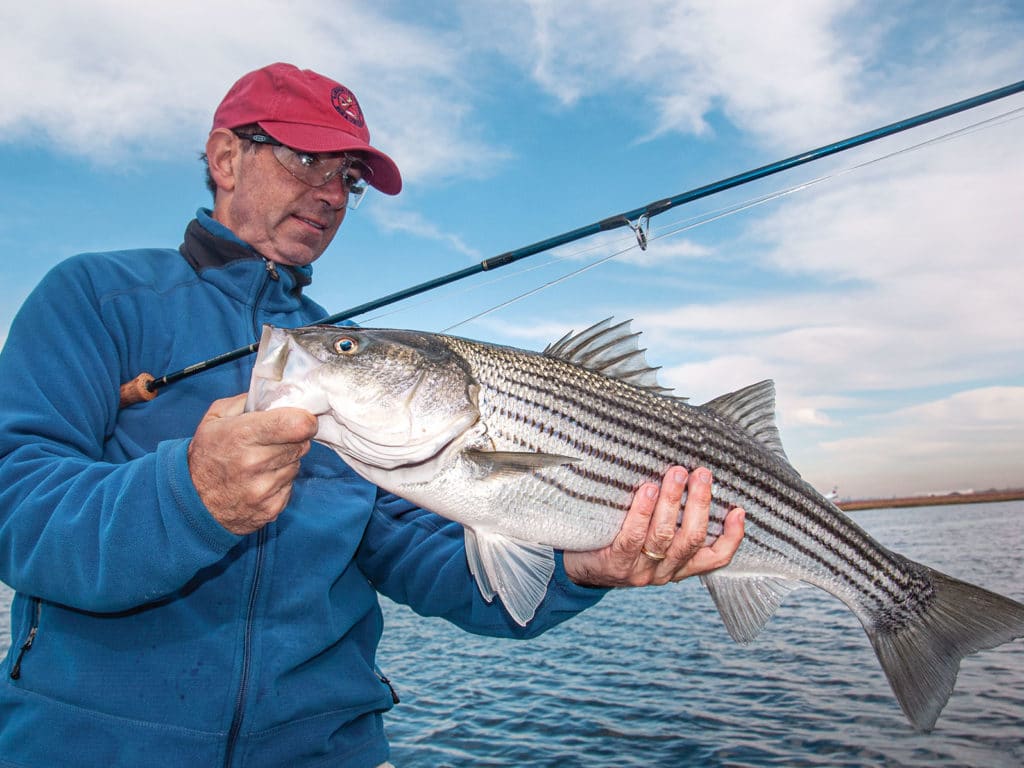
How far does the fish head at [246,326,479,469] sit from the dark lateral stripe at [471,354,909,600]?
0.28 metres

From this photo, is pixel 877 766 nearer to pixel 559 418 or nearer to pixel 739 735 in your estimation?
A: pixel 739 735

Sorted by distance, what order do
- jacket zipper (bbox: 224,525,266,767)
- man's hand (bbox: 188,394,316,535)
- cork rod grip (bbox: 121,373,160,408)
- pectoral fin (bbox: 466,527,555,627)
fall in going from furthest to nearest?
pectoral fin (bbox: 466,527,555,627) < cork rod grip (bbox: 121,373,160,408) < jacket zipper (bbox: 224,525,266,767) < man's hand (bbox: 188,394,316,535)

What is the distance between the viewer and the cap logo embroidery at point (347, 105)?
156 inches

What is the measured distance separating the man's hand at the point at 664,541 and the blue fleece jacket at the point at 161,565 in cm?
27

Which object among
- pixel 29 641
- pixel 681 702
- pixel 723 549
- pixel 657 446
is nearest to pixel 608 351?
pixel 657 446

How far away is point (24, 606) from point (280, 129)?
252cm

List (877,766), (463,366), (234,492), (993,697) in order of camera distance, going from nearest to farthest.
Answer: (234,492) → (463,366) → (877,766) → (993,697)

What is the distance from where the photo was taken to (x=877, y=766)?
847 cm

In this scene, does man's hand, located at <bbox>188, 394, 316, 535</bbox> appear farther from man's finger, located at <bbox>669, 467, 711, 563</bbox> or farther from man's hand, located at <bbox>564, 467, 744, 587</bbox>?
man's finger, located at <bbox>669, 467, 711, 563</bbox>

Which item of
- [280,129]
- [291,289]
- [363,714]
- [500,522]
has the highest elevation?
[280,129]

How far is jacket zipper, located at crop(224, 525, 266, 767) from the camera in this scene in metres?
2.73

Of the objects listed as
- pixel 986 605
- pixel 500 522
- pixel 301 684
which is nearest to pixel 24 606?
pixel 301 684

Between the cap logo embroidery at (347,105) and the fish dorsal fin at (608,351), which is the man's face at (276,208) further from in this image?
the fish dorsal fin at (608,351)

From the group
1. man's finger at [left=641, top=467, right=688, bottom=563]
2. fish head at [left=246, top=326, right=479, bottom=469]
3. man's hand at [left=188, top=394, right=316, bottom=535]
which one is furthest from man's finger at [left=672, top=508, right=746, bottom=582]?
man's hand at [left=188, top=394, right=316, bottom=535]
